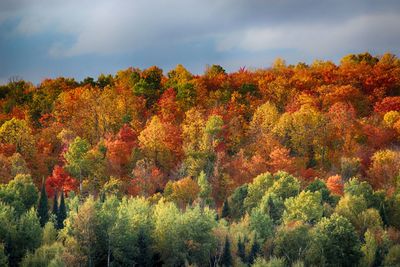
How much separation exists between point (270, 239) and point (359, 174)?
38.1 metres

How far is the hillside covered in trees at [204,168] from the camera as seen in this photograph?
87438mm

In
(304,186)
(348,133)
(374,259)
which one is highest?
(348,133)

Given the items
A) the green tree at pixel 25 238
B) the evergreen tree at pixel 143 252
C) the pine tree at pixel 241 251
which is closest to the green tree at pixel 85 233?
the green tree at pixel 25 238

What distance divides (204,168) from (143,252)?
4852 cm

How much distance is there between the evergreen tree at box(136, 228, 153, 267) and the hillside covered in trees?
0.59 ft

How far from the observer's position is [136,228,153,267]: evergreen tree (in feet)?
282

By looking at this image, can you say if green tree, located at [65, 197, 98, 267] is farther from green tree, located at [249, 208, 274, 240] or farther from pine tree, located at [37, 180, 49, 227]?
green tree, located at [249, 208, 274, 240]

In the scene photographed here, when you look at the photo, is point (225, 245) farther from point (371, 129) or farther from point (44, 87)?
point (44, 87)

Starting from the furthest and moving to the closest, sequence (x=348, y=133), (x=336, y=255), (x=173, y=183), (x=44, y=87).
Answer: (x=44, y=87) → (x=348, y=133) → (x=173, y=183) → (x=336, y=255)

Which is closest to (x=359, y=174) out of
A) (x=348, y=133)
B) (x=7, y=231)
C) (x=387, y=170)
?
(x=387, y=170)

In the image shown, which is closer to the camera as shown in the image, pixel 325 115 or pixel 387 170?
pixel 387 170

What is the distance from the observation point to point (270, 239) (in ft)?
304

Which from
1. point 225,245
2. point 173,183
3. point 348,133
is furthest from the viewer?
point 348,133

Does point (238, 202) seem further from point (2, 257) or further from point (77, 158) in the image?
point (2, 257)
